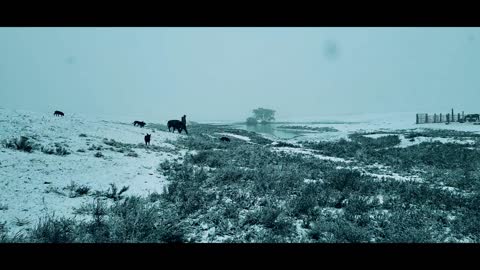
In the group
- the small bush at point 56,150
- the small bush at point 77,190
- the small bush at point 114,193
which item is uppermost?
the small bush at point 56,150

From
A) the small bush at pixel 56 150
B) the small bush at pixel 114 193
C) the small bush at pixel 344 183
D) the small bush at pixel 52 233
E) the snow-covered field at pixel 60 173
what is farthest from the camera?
the small bush at pixel 56 150

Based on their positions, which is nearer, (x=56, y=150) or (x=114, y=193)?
(x=114, y=193)

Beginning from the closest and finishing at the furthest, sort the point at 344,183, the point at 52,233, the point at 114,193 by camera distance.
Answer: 1. the point at 52,233
2. the point at 114,193
3. the point at 344,183

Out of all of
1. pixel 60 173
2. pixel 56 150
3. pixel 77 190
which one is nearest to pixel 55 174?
pixel 60 173

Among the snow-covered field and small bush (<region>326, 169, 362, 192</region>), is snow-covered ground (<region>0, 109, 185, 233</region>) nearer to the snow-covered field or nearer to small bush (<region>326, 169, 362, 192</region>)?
the snow-covered field

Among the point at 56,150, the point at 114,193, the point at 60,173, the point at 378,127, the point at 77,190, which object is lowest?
the point at 378,127

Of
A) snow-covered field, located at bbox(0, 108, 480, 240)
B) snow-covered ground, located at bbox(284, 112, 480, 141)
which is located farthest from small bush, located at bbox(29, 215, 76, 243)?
snow-covered ground, located at bbox(284, 112, 480, 141)

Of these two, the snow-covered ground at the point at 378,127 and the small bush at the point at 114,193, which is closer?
the small bush at the point at 114,193

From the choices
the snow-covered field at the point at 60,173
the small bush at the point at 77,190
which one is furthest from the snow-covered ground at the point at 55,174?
the small bush at the point at 77,190

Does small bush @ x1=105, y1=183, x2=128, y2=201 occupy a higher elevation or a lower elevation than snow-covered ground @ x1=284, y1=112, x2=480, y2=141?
higher

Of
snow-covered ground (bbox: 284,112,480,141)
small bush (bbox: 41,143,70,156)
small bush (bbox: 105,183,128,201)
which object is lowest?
snow-covered ground (bbox: 284,112,480,141)

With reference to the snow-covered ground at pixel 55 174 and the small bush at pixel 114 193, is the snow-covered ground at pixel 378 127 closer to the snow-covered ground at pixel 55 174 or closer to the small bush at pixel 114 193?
the snow-covered ground at pixel 55 174

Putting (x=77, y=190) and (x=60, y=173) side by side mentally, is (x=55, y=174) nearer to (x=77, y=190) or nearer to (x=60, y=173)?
(x=60, y=173)
